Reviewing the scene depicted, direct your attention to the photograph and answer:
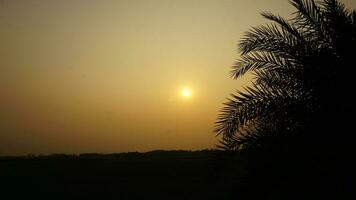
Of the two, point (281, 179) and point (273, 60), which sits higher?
point (273, 60)

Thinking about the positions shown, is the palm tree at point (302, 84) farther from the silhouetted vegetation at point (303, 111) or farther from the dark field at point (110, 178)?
the dark field at point (110, 178)

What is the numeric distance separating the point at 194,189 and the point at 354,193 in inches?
523

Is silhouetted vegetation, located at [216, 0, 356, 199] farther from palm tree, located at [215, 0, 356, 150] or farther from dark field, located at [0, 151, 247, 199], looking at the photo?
dark field, located at [0, 151, 247, 199]

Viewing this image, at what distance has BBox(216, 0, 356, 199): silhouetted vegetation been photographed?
30.5 ft

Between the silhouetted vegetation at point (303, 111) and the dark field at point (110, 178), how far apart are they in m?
9.13

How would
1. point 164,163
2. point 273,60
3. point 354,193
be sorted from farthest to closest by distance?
point 164,163
point 273,60
point 354,193

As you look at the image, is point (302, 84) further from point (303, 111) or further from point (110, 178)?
point (110, 178)

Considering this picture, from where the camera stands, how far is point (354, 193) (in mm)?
9250

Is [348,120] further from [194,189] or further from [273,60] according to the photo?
[194,189]

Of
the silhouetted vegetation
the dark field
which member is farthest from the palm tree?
the dark field

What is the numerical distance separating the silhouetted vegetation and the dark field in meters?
9.13

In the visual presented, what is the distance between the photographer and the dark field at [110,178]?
2181cm

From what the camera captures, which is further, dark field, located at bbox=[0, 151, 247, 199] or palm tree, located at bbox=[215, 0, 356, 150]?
dark field, located at bbox=[0, 151, 247, 199]

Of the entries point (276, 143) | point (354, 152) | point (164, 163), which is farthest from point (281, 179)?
point (164, 163)
